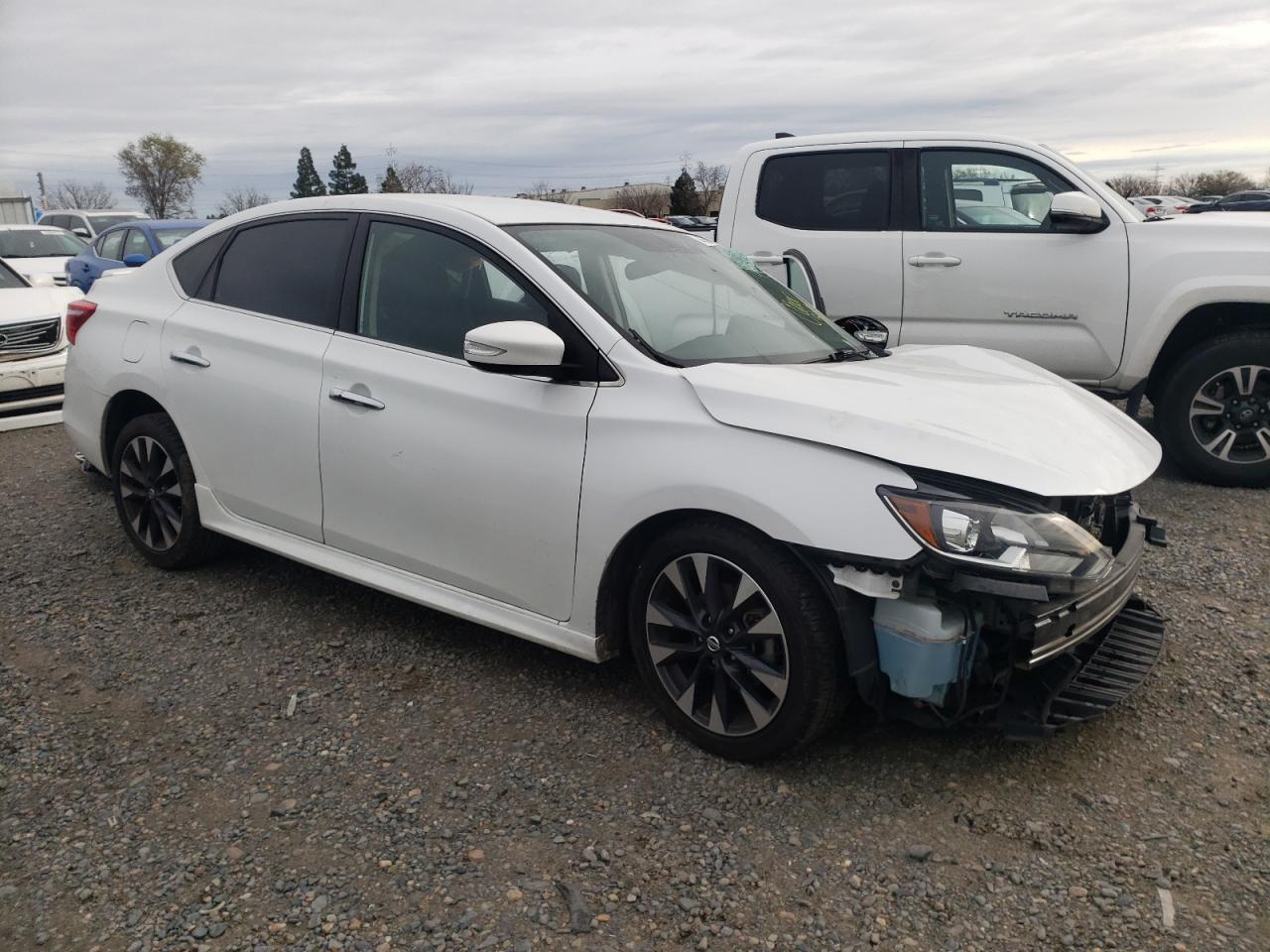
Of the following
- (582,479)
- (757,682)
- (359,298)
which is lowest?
(757,682)

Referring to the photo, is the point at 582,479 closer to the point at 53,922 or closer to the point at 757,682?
the point at 757,682

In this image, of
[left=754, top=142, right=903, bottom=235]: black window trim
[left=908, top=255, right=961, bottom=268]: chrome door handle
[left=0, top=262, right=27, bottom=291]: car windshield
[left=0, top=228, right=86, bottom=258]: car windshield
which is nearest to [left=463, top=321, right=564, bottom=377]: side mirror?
[left=908, top=255, right=961, bottom=268]: chrome door handle

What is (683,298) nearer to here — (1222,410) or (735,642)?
(735,642)

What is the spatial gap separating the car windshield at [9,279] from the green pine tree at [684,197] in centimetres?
4000

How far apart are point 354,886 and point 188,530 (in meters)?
2.36

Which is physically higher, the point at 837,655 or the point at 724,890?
the point at 837,655

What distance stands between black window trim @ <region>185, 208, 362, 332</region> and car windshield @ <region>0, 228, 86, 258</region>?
14.7m

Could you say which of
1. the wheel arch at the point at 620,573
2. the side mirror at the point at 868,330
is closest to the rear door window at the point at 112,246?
the side mirror at the point at 868,330

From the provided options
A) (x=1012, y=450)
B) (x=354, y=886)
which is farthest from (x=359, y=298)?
(x=1012, y=450)

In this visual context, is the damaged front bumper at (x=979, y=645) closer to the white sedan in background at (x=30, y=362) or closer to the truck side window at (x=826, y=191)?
the truck side window at (x=826, y=191)

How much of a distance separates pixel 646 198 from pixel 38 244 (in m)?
40.4

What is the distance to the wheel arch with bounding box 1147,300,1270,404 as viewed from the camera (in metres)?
5.75

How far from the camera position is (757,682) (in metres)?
2.94

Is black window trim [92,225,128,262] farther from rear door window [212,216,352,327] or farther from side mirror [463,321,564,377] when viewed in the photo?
side mirror [463,321,564,377]
